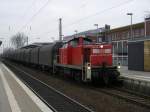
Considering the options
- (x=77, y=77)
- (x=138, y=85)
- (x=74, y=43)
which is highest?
(x=74, y=43)

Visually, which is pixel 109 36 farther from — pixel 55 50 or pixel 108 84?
pixel 108 84

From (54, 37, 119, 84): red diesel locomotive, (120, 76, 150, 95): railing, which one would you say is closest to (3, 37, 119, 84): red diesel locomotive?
(54, 37, 119, 84): red diesel locomotive

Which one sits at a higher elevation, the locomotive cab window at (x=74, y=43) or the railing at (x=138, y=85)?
the locomotive cab window at (x=74, y=43)

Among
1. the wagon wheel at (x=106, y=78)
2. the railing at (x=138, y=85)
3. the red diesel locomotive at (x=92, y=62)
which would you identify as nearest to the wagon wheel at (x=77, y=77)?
the red diesel locomotive at (x=92, y=62)

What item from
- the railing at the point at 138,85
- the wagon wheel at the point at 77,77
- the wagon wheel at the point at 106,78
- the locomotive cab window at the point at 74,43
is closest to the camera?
the railing at the point at 138,85

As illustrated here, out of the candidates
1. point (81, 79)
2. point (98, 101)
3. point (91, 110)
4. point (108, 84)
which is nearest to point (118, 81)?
point (108, 84)

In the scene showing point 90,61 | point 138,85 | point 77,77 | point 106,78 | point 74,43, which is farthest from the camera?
point 74,43

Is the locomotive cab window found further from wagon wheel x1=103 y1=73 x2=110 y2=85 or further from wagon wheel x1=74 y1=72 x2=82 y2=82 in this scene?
wagon wheel x1=103 y1=73 x2=110 y2=85

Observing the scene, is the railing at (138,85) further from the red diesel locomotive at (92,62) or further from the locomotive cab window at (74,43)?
the locomotive cab window at (74,43)

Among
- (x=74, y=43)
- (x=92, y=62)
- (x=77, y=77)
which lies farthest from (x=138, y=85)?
(x=74, y=43)

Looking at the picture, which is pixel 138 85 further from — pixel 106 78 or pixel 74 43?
pixel 74 43

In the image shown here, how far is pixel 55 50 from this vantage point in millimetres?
31109

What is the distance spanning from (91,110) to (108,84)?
9703 mm

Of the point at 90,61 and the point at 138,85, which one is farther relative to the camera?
the point at 90,61
